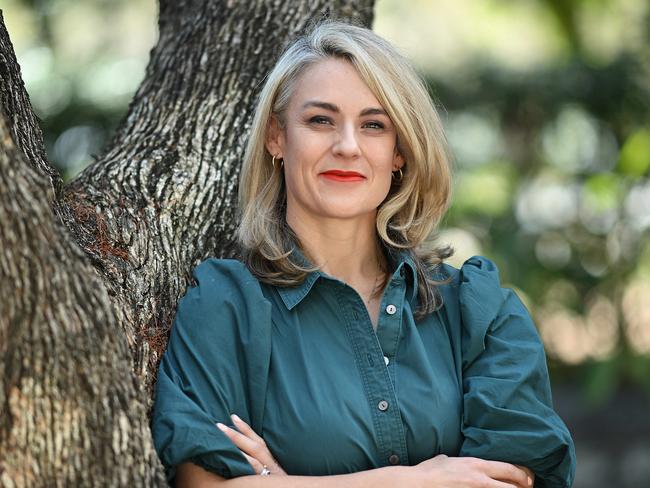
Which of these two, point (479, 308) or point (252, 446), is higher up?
point (479, 308)

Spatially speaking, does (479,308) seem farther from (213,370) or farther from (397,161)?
(213,370)

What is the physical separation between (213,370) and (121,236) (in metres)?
0.51

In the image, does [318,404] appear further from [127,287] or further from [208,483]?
[127,287]

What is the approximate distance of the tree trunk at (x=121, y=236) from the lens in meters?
2.07

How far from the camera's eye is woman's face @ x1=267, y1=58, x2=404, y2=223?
2.89m

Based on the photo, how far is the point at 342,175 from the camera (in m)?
2.91

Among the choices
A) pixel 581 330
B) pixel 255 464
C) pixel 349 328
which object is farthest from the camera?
pixel 581 330

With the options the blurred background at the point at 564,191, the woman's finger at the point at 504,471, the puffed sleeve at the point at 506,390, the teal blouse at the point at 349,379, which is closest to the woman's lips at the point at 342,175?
the teal blouse at the point at 349,379

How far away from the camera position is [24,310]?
6.77 feet

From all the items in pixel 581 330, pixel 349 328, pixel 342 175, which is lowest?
pixel 581 330

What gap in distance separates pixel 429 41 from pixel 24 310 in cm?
1290

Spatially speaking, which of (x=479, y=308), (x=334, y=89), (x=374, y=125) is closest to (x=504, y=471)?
(x=479, y=308)

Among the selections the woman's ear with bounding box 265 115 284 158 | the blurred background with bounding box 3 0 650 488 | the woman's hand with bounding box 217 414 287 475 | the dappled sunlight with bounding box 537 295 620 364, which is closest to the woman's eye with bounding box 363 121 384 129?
the woman's ear with bounding box 265 115 284 158

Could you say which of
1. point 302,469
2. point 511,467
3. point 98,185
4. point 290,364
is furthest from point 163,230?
point 511,467
